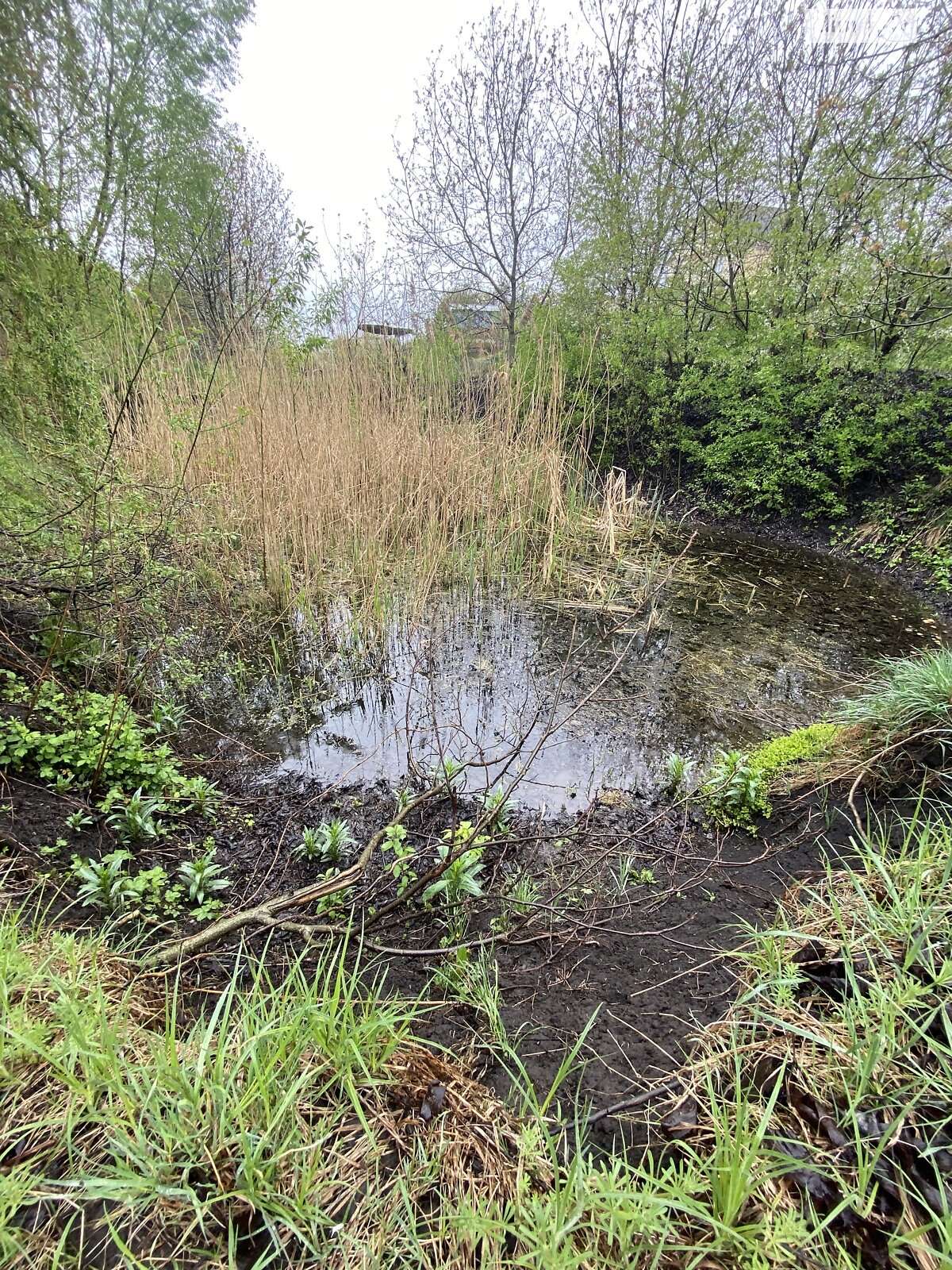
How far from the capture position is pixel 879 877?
138 cm

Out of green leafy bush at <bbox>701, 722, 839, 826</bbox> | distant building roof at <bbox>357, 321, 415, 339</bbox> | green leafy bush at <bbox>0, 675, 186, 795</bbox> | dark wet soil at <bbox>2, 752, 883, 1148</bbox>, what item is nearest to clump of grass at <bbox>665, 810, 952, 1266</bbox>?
dark wet soil at <bbox>2, 752, 883, 1148</bbox>

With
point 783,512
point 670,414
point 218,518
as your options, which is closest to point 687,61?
point 670,414

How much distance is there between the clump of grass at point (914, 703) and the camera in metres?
1.72

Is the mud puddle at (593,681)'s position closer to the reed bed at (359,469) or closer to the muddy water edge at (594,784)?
the muddy water edge at (594,784)

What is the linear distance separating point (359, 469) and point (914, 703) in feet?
10.6

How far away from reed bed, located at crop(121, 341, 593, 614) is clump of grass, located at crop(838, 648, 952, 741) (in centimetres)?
205

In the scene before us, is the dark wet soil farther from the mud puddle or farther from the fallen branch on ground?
the mud puddle

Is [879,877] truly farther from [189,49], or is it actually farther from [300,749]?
[189,49]

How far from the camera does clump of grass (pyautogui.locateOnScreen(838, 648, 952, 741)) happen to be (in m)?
1.72

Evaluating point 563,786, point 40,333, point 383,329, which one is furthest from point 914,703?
point 383,329

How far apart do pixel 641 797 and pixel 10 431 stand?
255 centimetres

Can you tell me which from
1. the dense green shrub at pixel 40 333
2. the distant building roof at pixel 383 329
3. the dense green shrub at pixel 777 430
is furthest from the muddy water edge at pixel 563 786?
the distant building roof at pixel 383 329

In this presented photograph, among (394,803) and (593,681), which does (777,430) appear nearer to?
(593,681)

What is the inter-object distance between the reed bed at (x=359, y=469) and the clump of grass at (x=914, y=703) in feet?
6.72
